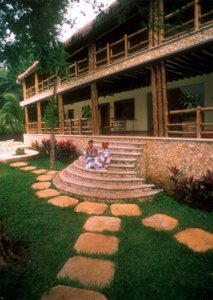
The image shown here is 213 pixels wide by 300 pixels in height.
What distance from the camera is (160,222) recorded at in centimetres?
557

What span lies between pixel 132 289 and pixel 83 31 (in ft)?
34.6

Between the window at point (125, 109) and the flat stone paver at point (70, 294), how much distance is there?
13531 mm

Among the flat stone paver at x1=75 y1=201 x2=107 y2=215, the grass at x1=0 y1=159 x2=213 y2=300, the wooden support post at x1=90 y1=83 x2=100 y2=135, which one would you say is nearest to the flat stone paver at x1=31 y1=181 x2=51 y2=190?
the grass at x1=0 y1=159 x2=213 y2=300

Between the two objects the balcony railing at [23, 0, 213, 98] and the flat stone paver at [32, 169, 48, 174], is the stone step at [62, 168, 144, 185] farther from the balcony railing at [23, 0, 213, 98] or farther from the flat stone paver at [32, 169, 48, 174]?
the balcony railing at [23, 0, 213, 98]

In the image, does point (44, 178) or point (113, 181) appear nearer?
point (113, 181)

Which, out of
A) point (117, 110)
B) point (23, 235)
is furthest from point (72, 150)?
point (23, 235)

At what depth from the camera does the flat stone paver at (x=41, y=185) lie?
819 centimetres

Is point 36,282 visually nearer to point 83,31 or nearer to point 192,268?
point 192,268

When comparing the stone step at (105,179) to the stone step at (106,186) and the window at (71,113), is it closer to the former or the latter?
the stone step at (106,186)

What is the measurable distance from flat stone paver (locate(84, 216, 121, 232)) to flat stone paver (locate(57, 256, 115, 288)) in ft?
3.73

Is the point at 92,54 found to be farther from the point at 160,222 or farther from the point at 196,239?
the point at 196,239

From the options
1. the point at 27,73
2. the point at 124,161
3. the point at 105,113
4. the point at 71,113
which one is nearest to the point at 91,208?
the point at 124,161

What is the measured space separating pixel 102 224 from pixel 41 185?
377 centimetres

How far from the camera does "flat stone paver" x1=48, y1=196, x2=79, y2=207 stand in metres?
6.59
